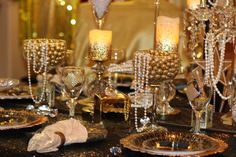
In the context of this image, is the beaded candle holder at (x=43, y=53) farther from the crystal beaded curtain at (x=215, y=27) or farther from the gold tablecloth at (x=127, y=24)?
the gold tablecloth at (x=127, y=24)

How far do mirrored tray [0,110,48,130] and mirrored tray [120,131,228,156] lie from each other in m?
0.30

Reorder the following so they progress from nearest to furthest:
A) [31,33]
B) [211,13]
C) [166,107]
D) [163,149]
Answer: [163,149], [211,13], [166,107], [31,33]

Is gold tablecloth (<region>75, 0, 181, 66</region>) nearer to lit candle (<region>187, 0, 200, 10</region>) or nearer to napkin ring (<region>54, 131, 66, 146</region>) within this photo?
lit candle (<region>187, 0, 200, 10</region>)

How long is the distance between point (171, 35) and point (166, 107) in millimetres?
214

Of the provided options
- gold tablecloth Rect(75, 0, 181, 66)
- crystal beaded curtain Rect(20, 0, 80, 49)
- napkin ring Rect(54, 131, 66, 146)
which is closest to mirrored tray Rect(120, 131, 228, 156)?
napkin ring Rect(54, 131, 66, 146)

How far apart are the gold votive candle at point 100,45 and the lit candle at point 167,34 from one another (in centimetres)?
16

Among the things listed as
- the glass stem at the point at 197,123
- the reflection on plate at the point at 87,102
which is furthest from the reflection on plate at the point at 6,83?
the glass stem at the point at 197,123

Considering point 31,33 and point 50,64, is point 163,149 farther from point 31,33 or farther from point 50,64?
Result: point 31,33

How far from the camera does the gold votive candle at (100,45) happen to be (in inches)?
73.6

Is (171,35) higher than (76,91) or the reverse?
higher

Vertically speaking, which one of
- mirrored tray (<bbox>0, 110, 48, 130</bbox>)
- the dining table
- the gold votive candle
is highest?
the gold votive candle

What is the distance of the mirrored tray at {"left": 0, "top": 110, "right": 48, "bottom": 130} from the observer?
5.25ft

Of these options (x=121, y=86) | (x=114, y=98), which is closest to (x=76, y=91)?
(x=114, y=98)

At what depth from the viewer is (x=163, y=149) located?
138 cm
